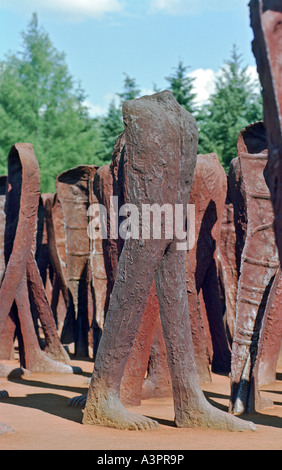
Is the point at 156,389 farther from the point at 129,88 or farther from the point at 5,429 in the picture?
the point at 129,88

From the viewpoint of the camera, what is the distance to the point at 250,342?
5.73 m

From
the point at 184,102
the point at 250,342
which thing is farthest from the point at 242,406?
the point at 184,102

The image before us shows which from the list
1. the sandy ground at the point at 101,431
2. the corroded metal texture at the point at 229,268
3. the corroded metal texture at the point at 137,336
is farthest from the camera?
the corroded metal texture at the point at 229,268

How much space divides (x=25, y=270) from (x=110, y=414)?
3.57 metres

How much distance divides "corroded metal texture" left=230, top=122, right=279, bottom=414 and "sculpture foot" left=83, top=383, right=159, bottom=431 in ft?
3.31

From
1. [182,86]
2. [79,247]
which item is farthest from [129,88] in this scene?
[79,247]

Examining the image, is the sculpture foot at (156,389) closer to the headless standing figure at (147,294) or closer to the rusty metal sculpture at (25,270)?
the headless standing figure at (147,294)

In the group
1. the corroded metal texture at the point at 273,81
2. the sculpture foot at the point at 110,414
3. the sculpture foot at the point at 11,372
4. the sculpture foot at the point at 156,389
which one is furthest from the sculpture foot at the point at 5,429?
the sculpture foot at the point at 11,372

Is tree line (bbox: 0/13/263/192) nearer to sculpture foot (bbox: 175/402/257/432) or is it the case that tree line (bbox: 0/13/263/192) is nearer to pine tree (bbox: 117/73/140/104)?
pine tree (bbox: 117/73/140/104)

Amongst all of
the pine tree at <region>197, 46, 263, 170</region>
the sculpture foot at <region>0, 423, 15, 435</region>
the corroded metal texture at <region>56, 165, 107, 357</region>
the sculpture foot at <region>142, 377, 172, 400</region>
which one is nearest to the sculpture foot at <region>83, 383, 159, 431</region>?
the sculpture foot at <region>0, 423, 15, 435</region>

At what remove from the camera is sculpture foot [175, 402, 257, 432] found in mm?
4758

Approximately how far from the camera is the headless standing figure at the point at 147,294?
4859 millimetres

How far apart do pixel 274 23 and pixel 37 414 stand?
3458 mm

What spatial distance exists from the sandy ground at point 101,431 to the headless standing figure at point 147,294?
135mm
